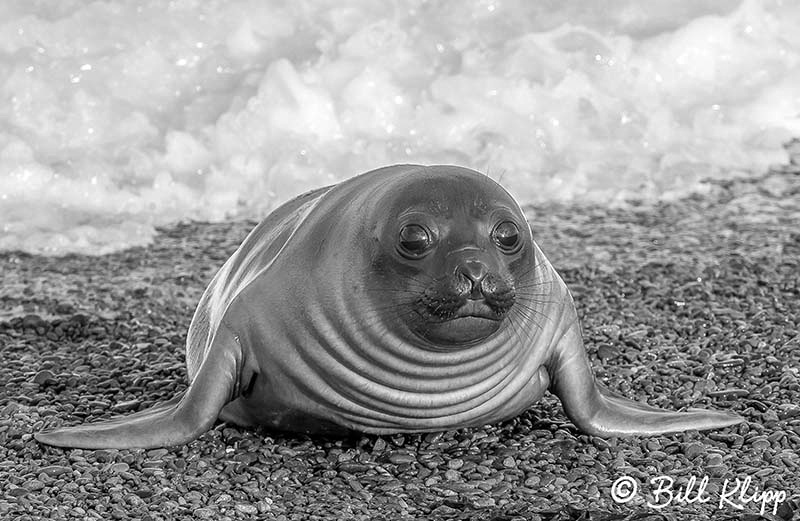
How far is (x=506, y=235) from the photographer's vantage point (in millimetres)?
4605

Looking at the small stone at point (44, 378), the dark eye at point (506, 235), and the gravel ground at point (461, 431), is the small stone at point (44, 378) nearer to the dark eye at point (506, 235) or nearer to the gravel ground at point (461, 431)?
the gravel ground at point (461, 431)

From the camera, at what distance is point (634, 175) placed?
9727 millimetres

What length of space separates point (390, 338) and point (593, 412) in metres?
0.83

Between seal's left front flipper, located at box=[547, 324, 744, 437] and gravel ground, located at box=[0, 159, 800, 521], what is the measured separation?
5 cm

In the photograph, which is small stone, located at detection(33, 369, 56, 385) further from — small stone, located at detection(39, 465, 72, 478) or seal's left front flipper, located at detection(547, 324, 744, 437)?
seal's left front flipper, located at detection(547, 324, 744, 437)

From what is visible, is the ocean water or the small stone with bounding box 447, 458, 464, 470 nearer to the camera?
the small stone with bounding box 447, 458, 464, 470

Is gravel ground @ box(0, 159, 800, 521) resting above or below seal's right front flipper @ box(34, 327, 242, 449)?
below

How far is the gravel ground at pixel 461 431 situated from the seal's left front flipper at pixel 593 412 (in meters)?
0.05

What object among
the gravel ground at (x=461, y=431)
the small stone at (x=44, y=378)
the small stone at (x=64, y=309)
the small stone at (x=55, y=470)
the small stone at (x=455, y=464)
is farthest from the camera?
the small stone at (x=64, y=309)

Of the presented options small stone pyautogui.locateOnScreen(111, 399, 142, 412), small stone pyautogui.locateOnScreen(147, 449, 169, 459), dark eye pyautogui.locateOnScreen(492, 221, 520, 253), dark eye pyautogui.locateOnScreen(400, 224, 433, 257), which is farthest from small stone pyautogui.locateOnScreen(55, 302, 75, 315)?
dark eye pyautogui.locateOnScreen(492, 221, 520, 253)

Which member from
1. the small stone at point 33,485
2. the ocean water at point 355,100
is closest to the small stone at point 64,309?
the ocean water at point 355,100

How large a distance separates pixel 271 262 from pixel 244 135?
5662 millimetres

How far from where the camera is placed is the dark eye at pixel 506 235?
4.59 m

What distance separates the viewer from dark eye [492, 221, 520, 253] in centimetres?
459
